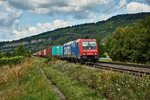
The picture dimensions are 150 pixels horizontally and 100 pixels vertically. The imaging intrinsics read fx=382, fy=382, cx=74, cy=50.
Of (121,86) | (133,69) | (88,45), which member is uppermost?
(88,45)

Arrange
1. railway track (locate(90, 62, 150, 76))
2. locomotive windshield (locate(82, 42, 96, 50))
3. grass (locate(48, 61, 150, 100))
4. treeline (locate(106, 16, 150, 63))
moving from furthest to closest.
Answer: treeline (locate(106, 16, 150, 63)), locomotive windshield (locate(82, 42, 96, 50)), railway track (locate(90, 62, 150, 76)), grass (locate(48, 61, 150, 100))

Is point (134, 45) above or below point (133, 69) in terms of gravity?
above

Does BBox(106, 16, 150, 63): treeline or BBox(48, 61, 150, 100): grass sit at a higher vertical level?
BBox(106, 16, 150, 63): treeline

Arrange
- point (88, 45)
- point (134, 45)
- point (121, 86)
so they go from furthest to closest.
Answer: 1. point (134, 45)
2. point (88, 45)
3. point (121, 86)

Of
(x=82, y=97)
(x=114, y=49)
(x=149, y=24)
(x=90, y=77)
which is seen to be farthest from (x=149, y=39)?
(x=82, y=97)

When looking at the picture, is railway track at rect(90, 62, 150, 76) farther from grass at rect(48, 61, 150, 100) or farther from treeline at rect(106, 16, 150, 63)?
treeline at rect(106, 16, 150, 63)

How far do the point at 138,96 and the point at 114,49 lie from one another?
67652 millimetres

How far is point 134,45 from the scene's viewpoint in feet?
232

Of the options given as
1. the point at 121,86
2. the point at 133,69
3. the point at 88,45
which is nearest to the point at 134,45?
the point at 88,45

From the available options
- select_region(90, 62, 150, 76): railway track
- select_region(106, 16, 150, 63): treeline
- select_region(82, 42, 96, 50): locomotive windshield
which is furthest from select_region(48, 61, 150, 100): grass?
select_region(106, 16, 150, 63): treeline

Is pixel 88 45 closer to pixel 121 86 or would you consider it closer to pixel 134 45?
pixel 134 45

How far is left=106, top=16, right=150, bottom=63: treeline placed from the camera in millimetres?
67688

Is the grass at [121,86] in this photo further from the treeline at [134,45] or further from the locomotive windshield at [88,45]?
the treeline at [134,45]

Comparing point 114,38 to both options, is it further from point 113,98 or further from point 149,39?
point 113,98
